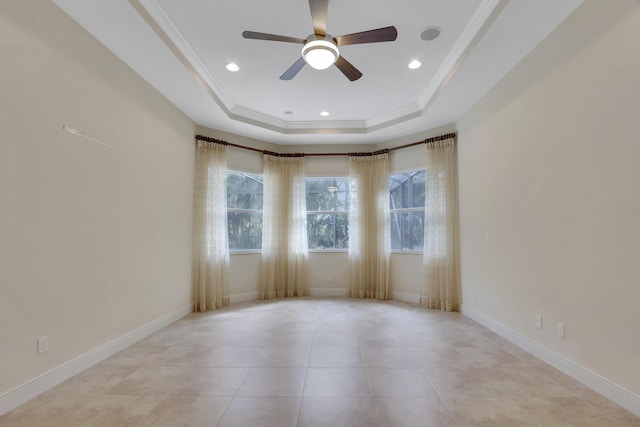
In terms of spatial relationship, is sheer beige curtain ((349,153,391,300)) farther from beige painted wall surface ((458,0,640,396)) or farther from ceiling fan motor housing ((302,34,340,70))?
ceiling fan motor housing ((302,34,340,70))

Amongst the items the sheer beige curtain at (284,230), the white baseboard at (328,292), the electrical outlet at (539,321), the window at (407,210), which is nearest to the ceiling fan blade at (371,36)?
the electrical outlet at (539,321)

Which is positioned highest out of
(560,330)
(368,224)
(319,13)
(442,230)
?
(319,13)

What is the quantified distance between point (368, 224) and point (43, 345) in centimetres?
456

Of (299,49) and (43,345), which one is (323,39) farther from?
(43,345)

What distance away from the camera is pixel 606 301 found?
7.28ft

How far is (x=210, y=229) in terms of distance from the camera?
479 centimetres

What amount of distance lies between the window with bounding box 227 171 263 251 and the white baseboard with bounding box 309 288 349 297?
1.32m

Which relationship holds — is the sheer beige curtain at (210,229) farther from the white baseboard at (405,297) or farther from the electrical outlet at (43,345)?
the white baseboard at (405,297)

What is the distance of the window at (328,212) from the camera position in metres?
6.02

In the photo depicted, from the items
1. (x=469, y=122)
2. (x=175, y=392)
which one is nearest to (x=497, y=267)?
(x=469, y=122)

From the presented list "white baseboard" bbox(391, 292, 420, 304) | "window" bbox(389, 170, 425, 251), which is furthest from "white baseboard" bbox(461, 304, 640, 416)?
"window" bbox(389, 170, 425, 251)

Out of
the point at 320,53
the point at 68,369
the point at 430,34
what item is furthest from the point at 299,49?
the point at 68,369

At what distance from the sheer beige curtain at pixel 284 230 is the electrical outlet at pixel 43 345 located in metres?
3.39

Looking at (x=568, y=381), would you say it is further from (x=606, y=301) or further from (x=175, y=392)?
(x=175, y=392)
